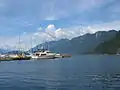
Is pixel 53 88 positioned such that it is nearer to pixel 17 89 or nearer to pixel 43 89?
pixel 43 89

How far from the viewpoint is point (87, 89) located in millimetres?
46812

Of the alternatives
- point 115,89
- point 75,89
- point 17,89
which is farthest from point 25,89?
point 115,89

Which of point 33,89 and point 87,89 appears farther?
point 33,89

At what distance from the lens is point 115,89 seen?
46219mm

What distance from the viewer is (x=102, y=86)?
50.1m

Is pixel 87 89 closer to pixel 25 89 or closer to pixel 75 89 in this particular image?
pixel 75 89

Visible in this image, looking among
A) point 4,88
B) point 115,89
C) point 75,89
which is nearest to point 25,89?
point 4,88

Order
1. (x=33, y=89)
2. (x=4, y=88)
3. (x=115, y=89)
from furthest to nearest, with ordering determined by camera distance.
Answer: (x=4, y=88), (x=33, y=89), (x=115, y=89)

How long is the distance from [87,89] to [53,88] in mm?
6583

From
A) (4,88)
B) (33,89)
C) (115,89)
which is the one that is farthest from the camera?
(4,88)

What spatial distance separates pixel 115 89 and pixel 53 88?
10909 millimetres

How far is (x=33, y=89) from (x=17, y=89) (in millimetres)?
3289

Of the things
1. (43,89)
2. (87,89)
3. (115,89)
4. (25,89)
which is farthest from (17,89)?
(115,89)

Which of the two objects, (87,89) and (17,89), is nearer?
(87,89)
